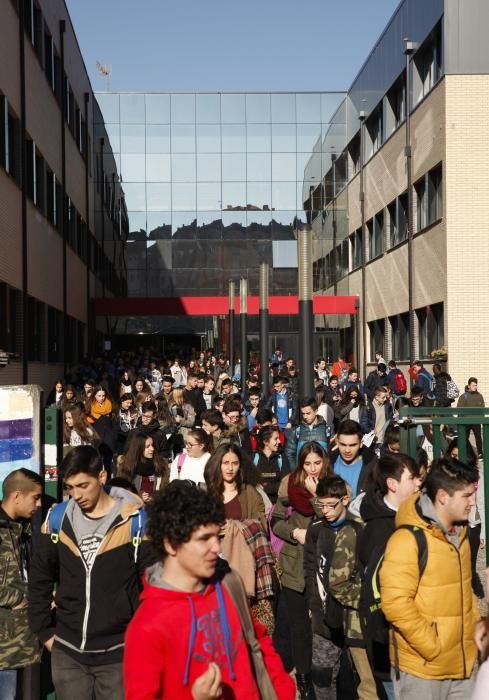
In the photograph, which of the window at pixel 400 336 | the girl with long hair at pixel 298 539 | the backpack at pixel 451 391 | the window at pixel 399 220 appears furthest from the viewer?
the window at pixel 400 336

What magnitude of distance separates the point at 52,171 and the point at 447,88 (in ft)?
37.1

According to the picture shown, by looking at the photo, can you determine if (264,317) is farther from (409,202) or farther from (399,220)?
(399,220)

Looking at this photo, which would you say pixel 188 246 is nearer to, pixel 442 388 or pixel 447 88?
pixel 447 88

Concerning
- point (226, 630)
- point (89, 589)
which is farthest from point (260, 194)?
point (226, 630)

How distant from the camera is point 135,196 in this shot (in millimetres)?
54969

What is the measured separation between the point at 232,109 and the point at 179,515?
52.0 m

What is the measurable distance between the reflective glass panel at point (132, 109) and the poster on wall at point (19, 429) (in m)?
47.6

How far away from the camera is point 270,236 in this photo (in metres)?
55.0

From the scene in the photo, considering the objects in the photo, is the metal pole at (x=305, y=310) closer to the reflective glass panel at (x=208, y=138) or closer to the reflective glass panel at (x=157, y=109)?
the reflective glass panel at (x=157, y=109)

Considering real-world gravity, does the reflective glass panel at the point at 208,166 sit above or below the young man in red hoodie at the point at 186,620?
above

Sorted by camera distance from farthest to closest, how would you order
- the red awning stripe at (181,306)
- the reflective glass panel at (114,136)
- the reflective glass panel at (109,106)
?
the reflective glass panel at (114,136) → the reflective glass panel at (109,106) → the red awning stripe at (181,306)

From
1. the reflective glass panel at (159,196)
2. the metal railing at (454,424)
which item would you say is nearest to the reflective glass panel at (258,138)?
the reflective glass panel at (159,196)

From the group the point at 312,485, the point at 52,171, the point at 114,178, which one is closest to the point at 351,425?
the point at 312,485

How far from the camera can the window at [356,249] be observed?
44.8m
